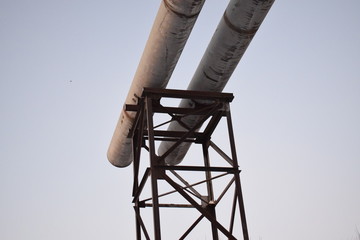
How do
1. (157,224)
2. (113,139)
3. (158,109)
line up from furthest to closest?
(113,139) < (158,109) < (157,224)

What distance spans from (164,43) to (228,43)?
1.29 m

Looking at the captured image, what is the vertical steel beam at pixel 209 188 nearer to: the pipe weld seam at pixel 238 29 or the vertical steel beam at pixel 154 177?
the vertical steel beam at pixel 154 177

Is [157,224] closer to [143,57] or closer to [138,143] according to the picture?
[138,143]

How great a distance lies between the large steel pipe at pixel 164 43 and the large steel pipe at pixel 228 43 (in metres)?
0.68

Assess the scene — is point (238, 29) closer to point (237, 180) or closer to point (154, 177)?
point (237, 180)

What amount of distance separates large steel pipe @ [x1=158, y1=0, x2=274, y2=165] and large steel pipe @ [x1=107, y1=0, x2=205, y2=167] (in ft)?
2.22

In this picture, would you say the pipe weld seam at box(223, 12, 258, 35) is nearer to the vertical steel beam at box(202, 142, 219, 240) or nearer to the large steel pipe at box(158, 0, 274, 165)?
the large steel pipe at box(158, 0, 274, 165)

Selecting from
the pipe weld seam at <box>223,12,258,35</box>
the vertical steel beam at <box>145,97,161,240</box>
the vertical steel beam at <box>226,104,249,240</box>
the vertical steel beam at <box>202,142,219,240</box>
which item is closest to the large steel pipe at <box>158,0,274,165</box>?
the pipe weld seam at <box>223,12,258,35</box>

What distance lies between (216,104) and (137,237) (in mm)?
3786

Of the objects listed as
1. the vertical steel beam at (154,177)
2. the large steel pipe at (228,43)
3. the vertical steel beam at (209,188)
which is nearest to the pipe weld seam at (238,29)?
the large steel pipe at (228,43)

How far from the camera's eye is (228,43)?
8328 mm

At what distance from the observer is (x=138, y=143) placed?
9820mm

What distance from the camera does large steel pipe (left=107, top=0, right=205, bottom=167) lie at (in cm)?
777

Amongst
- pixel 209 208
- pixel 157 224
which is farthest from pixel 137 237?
pixel 157 224
